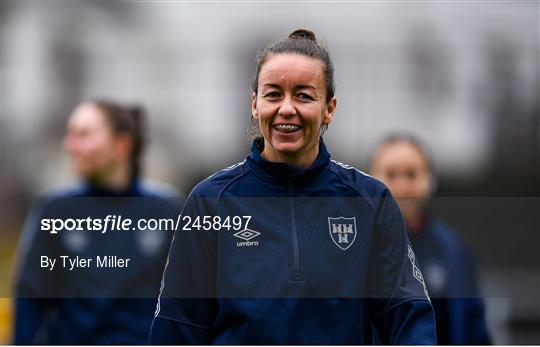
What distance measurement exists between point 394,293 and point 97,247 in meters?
1.04

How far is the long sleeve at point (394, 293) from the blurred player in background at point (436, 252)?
3.14ft

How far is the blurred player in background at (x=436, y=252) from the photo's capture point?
325 centimetres

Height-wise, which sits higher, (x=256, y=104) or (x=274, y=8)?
(x=274, y=8)

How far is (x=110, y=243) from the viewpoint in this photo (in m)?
2.87

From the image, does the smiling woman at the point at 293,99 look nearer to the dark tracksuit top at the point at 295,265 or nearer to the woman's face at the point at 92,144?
the dark tracksuit top at the point at 295,265

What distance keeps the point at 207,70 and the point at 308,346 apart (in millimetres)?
1635

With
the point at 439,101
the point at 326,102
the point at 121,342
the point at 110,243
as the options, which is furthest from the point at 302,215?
the point at 439,101

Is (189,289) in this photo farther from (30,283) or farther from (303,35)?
(30,283)

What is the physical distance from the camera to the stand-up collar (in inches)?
89.4

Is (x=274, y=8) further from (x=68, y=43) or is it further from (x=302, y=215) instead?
(x=302, y=215)

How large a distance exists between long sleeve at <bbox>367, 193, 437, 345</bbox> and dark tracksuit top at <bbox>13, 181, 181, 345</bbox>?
34.1 inches

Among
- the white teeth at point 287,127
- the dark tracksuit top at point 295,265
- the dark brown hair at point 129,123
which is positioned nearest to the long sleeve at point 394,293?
the dark tracksuit top at point 295,265

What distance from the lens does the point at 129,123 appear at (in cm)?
325

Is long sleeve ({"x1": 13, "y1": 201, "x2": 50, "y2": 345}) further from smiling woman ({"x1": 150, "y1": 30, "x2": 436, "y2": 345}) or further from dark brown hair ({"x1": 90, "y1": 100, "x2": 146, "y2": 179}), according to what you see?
smiling woman ({"x1": 150, "y1": 30, "x2": 436, "y2": 345})
